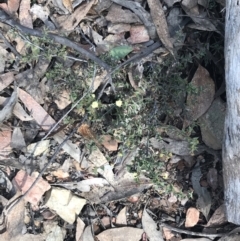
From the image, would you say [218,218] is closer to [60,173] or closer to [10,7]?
[60,173]

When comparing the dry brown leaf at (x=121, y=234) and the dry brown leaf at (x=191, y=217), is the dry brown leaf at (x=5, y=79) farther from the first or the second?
the dry brown leaf at (x=191, y=217)

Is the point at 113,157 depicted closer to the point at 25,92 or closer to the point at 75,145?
the point at 75,145

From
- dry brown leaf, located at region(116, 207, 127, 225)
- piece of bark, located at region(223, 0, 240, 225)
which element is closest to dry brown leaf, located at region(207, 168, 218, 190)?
piece of bark, located at region(223, 0, 240, 225)

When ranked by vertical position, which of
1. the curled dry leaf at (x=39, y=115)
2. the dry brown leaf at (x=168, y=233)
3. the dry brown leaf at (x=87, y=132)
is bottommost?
the dry brown leaf at (x=168, y=233)

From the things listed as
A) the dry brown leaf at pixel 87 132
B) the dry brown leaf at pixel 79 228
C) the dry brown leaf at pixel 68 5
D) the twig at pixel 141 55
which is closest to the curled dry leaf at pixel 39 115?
the dry brown leaf at pixel 87 132

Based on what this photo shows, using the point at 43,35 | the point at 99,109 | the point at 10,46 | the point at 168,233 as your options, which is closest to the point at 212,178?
the point at 168,233

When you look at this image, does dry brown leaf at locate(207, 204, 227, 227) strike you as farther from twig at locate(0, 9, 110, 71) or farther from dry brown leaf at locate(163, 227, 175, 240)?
twig at locate(0, 9, 110, 71)

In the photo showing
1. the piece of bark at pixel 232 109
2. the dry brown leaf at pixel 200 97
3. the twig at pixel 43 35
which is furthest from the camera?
the dry brown leaf at pixel 200 97
